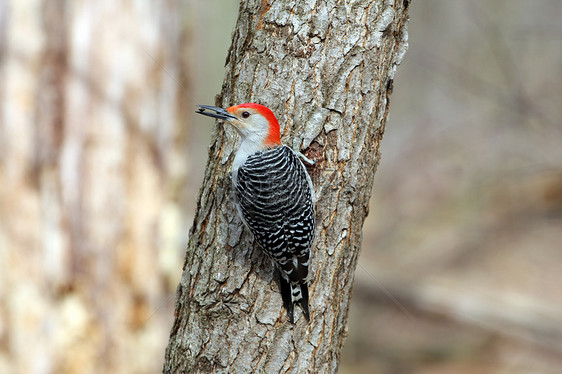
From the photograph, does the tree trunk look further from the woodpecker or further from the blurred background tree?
the woodpecker

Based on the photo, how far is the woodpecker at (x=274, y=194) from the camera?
9.45 ft

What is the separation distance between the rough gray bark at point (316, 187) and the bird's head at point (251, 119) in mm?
74

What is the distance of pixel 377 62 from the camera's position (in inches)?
113

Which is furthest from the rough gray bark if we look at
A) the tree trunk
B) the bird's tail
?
the tree trunk

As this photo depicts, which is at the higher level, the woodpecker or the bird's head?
the bird's head

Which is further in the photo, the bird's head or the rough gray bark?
the bird's head

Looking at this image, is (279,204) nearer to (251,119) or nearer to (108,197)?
(251,119)

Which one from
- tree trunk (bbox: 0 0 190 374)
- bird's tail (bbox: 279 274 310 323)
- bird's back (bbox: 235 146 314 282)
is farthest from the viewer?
tree trunk (bbox: 0 0 190 374)

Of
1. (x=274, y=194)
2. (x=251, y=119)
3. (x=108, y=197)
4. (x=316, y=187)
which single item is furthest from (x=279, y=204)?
(x=108, y=197)

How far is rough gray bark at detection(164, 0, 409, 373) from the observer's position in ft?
9.33

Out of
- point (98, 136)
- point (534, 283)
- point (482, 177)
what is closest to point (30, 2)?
point (98, 136)

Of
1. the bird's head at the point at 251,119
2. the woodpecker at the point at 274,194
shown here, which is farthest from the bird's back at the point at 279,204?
the bird's head at the point at 251,119

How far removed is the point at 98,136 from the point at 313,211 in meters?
2.57

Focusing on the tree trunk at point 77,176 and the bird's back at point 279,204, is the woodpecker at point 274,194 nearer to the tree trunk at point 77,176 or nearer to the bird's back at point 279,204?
the bird's back at point 279,204
